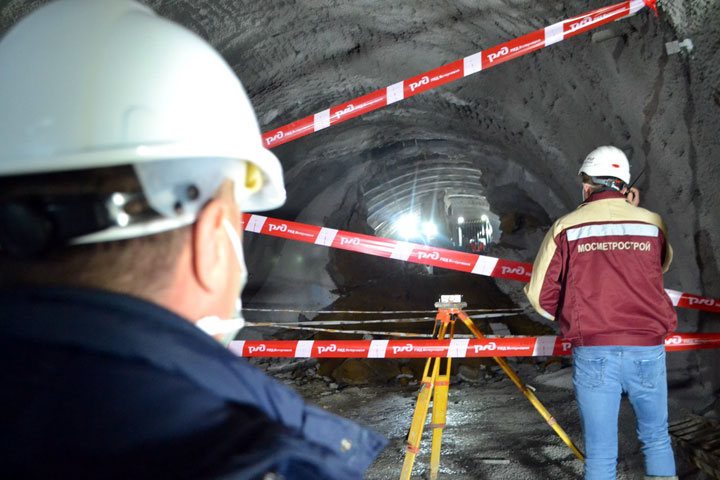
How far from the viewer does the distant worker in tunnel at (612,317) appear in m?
2.87

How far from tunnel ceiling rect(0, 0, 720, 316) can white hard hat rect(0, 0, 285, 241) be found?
3.59m

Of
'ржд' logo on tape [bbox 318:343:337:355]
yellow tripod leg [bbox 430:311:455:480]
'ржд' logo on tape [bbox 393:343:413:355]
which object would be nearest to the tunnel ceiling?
yellow tripod leg [bbox 430:311:455:480]

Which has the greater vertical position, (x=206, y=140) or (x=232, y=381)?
(x=206, y=140)

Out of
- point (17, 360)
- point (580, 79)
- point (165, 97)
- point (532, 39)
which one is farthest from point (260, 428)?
point (580, 79)

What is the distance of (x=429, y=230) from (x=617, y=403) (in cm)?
1980

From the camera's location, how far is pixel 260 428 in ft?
2.56

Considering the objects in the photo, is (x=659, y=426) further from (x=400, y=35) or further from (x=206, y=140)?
(x=400, y=35)

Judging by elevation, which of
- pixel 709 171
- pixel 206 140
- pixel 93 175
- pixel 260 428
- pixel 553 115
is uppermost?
pixel 553 115

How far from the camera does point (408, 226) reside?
2245 cm

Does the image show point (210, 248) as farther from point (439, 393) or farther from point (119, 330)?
point (439, 393)

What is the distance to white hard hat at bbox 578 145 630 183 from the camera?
10.7 feet

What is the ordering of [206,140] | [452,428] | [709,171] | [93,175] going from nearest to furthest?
[93,175]
[206,140]
[709,171]
[452,428]

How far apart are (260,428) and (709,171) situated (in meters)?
4.47

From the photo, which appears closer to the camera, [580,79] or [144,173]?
[144,173]
